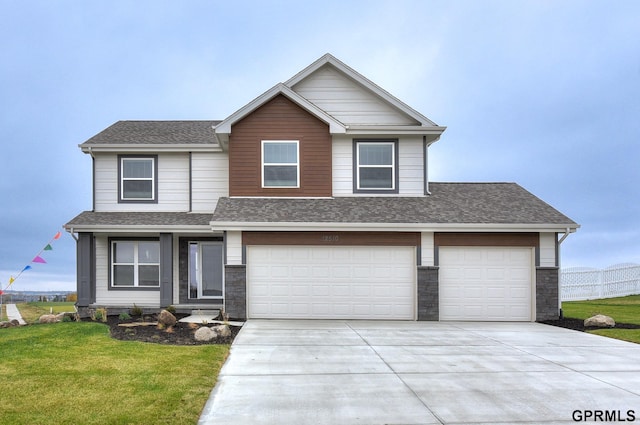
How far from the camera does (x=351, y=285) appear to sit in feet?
46.4

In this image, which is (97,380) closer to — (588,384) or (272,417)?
(272,417)

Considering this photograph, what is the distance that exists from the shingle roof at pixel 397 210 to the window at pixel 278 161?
678 millimetres

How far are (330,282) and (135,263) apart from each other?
282 inches

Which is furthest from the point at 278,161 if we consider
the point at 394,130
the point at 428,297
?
the point at 428,297

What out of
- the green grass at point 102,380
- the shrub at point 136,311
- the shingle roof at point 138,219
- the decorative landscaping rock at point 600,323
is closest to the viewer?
the green grass at point 102,380

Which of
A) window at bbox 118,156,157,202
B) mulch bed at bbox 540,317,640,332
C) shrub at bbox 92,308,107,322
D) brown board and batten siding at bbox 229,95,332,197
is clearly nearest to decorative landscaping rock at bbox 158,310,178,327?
shrub at bbox 92,308,107,322

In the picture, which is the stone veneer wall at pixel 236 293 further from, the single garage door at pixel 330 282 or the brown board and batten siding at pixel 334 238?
the brown board and batten siding at pixel 334 238

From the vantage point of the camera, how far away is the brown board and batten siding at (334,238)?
554 inches

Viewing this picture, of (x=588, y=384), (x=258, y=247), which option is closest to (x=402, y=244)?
(x=258, y=247)

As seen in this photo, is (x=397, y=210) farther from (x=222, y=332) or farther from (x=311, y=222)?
(x=222, y=332)

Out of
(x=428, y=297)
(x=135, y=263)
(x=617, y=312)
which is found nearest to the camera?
(x=428, y=297)

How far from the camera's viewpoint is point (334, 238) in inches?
557

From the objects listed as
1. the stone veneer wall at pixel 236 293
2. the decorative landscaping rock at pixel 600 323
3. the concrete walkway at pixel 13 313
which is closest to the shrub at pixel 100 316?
the concrete walkway at pixel 13 313

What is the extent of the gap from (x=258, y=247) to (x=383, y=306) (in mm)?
4226
